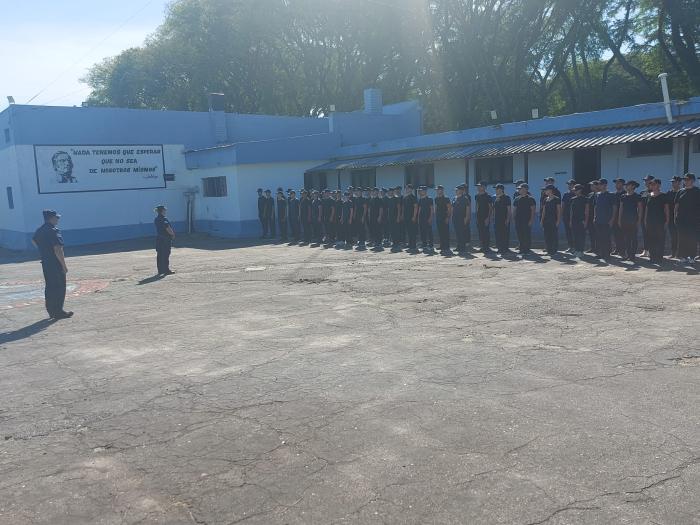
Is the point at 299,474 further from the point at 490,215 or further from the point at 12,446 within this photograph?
the point at 490,215

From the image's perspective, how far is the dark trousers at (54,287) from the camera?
1005 cm

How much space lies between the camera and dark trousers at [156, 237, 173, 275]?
14.7m

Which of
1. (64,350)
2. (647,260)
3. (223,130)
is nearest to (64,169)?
(223,130)

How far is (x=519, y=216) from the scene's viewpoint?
1464 cm

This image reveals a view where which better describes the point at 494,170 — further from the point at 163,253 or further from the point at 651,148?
the point at 163,253

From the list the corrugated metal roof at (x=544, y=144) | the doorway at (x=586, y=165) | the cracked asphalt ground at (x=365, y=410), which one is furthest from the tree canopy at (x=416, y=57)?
the cracked asphalt ground at (x=365, y=410)

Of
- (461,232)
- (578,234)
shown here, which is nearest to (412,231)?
(461,232)

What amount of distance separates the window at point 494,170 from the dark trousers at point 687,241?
955 centimetres

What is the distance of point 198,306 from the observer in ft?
34.7

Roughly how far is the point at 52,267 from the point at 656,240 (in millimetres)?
10945

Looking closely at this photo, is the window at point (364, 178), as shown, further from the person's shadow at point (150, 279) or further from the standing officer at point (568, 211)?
the person's shadow at point (150, 279)

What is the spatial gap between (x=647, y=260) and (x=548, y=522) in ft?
34.9

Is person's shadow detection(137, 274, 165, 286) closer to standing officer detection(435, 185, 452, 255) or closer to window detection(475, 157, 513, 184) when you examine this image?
standing officer detection(435, 185, 452, 255)

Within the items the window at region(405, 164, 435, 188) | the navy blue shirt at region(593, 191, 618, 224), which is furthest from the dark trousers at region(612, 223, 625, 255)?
the window at region(405, 164, 435, 188)
